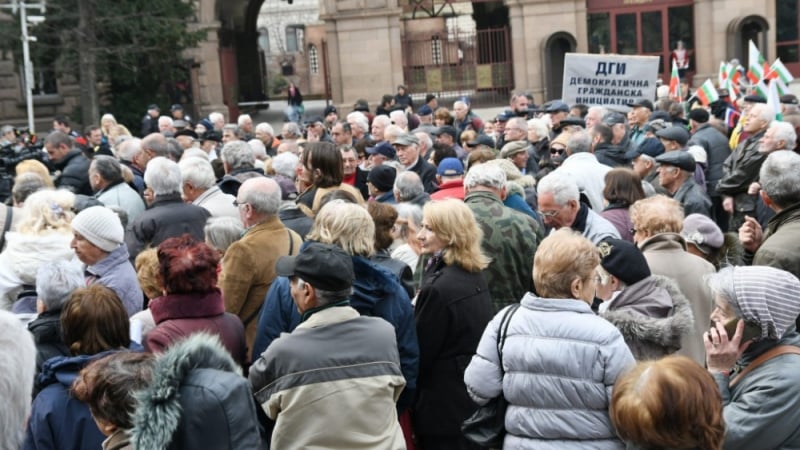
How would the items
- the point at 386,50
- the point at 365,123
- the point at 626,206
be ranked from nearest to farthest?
the point at 626,206 < the point at 365,123 < the point at 386,50

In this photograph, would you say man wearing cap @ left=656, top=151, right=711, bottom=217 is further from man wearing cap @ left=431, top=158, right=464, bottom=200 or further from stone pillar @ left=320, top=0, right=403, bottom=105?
stone pillar @ left=320, top=0, right=403, bottom=105

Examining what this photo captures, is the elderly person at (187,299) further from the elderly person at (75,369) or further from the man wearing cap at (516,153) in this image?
the man wearing cap at (516,153)

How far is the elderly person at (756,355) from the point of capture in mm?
3830

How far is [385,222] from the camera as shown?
20.9ft

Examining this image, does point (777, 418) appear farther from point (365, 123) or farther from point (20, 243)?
point (365, 123)

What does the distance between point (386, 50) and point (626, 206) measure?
2253 centimetres

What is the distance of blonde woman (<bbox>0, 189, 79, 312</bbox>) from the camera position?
652cm

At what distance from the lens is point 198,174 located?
8.20 m

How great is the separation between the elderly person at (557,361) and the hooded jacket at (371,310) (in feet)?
2.98

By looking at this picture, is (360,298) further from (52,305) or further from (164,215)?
(164,215)

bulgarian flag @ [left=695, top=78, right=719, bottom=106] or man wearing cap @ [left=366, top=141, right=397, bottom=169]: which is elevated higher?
bulgarian flag @ [left=695, top=78, right=719, bottom=106]

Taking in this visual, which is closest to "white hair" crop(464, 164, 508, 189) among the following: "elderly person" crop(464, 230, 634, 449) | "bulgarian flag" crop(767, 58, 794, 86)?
"elderly person" crop(464, 230, 634, 449)

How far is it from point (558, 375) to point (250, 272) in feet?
7.97

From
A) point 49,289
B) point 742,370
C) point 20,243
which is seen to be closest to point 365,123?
point 20,243
